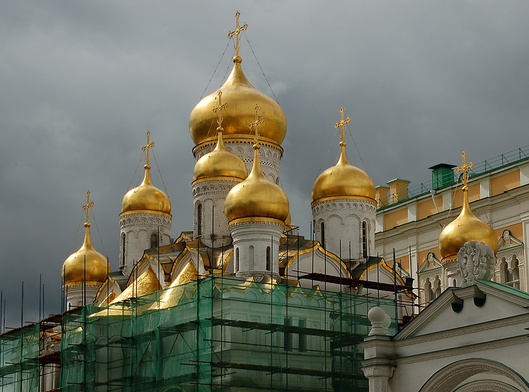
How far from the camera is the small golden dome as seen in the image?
3709cm

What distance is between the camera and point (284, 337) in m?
27.9

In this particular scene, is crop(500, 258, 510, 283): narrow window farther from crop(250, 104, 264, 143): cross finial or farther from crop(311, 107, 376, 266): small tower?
crop(250, 104, 264, 143): cross finial

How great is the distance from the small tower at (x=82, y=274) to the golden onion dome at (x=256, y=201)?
8.63 m

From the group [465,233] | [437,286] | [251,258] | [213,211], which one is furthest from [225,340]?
[437,286]

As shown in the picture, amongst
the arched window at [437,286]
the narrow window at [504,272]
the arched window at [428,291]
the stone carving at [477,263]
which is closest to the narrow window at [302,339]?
the stone carving at [477,263]

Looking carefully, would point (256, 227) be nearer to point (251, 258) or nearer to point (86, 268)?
point (251, 258)

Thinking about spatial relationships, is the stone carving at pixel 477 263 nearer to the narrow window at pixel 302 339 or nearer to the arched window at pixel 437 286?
the narrow window at pixel 302 339

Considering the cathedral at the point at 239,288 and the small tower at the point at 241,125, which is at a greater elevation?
the small tower at the point at 241,125

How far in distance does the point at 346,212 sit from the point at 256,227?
14.8ft

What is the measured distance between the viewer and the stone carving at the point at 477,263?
20.9 m

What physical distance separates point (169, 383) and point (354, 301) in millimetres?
5126

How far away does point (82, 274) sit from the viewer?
38.2m

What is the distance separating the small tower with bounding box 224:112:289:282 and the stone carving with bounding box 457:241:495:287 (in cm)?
970

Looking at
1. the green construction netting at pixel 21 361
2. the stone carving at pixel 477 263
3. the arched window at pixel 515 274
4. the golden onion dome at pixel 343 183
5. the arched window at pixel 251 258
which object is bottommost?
the stone carving at pixel 477 263
